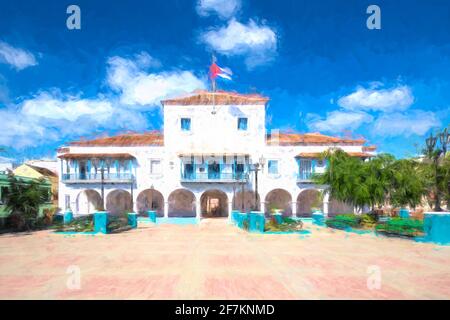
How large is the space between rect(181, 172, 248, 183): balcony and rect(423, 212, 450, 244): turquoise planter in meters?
14.8

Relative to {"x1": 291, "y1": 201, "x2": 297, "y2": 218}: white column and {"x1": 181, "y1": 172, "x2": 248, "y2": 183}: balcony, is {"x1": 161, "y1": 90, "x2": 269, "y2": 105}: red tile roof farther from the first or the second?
{"x1": 291, "y1": 201, "x2": 297, "y2": 218}: white column

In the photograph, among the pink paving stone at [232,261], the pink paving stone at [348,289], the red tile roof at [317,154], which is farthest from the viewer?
the red tile roof at [317,154]

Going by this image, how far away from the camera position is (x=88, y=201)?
90.2 ft

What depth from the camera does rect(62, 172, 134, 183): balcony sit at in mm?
25094

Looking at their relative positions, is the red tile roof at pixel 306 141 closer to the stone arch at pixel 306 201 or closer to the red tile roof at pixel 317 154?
the red tile roof at pixel 317 154

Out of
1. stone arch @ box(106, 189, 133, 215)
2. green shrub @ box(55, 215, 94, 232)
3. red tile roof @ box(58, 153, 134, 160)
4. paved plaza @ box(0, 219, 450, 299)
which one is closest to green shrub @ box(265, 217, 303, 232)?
paved plaza @ box(0, 219, 450, 299)

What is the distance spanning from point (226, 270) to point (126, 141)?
21.6 m

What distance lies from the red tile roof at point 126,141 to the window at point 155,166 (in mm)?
1513

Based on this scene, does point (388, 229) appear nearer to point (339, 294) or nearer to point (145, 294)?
point (339, 294)

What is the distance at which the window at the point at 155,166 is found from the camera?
25.9 m

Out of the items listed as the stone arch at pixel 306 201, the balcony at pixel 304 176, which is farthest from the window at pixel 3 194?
the stone arch at pixel 306 201

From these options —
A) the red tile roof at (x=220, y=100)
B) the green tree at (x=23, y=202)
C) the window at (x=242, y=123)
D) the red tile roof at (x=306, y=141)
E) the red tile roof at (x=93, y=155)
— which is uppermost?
the red tile roof at (x=220, y=100)
